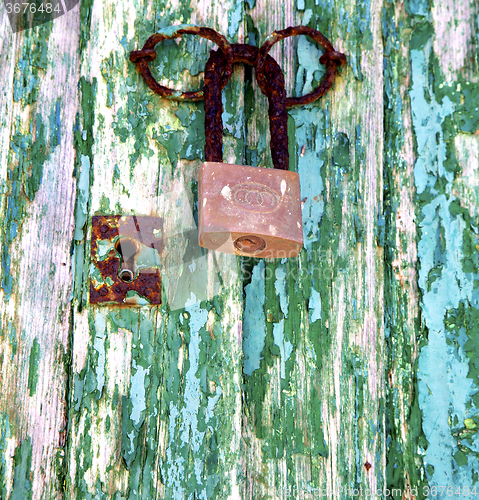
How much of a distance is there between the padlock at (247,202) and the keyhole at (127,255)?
138 mm

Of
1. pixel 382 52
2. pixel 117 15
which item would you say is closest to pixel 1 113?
pixel 117 15

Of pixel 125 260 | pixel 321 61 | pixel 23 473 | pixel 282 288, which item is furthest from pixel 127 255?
pixel 321 61

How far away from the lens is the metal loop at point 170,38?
702 mm

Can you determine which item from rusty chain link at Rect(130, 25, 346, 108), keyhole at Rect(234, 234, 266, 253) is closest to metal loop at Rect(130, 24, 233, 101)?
rusty chain link at Rect(130, 25, 346, 108)

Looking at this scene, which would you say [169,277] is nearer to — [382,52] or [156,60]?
[156,60]

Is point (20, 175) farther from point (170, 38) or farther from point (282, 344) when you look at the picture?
point (282, 344)

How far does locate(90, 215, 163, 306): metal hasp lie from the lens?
27.9 inches

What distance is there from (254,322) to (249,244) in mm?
160

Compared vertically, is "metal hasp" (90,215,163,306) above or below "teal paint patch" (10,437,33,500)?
above

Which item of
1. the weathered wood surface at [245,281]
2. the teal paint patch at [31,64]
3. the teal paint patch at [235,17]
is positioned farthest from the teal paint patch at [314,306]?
the teal paint patch at [31,64]

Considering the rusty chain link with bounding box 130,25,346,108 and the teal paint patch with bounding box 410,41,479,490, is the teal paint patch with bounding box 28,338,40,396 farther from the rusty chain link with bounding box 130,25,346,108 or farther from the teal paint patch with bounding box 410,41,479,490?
the teal paint patch with bounding box 410,41,479,490

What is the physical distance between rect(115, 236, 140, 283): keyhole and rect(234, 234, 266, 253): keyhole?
6.8 inches

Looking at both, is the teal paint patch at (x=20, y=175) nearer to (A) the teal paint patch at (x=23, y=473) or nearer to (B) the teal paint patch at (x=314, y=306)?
(A) the teal paint patch at (x=23, y=473)

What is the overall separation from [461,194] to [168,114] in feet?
1.70
